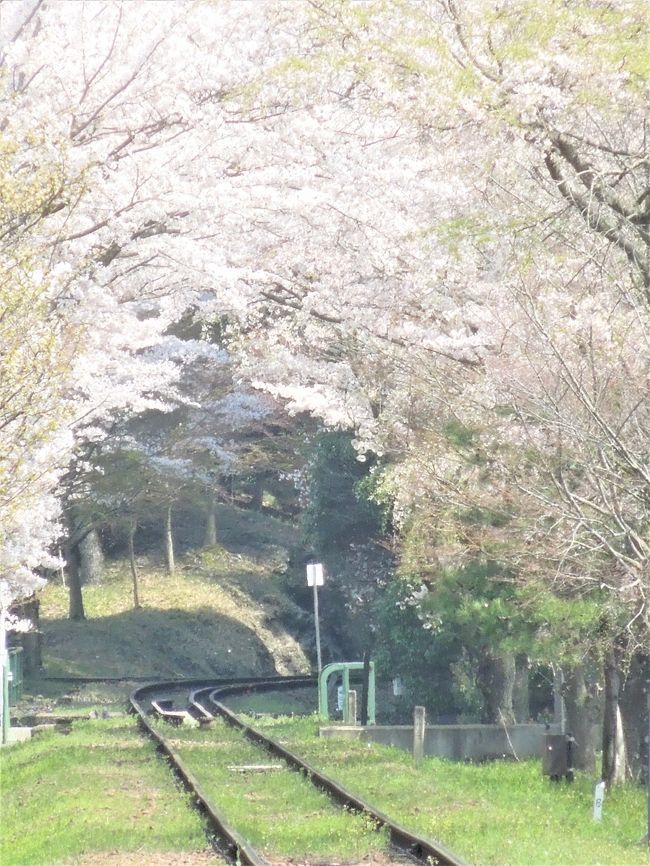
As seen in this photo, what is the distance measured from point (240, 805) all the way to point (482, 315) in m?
6.09

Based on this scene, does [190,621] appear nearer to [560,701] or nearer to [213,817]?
[560,701]

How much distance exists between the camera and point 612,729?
55.5ft

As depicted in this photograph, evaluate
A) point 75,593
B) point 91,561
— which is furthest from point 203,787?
point 91,561

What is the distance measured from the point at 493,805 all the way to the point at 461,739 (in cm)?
760

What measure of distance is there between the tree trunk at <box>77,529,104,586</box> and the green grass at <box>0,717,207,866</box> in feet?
91.6

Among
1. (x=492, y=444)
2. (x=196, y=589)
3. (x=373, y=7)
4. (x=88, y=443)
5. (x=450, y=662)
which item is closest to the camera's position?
(x=373, y=7)

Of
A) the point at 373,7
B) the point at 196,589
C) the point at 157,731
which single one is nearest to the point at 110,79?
the point at 373,7

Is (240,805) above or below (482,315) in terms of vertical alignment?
below

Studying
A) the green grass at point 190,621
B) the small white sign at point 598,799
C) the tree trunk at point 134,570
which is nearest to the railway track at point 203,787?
the small white sign at point 598,799

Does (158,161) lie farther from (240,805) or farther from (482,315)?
(240,805)

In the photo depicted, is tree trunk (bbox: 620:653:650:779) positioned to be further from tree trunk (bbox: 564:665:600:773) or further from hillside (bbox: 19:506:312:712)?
hillside (bbox: 19:506:312:712)

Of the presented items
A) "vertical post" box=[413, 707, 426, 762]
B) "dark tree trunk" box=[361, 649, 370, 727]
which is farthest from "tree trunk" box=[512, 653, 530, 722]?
"vertical post" box=[413, 707, 426, 762]

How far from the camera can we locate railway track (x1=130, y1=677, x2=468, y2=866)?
10.4 metres

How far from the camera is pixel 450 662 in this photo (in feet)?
89.4
